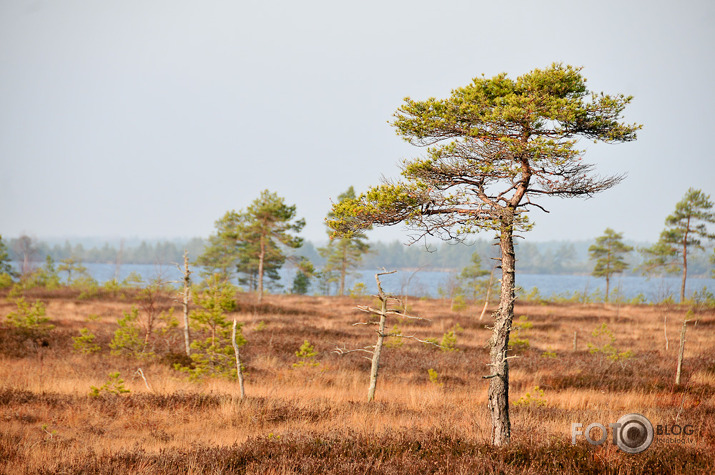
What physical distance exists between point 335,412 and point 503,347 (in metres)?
4.23

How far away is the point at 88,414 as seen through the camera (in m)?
8.55

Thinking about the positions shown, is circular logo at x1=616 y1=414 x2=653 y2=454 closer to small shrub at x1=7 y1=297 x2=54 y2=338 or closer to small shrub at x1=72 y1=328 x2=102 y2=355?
small shrub at x1=72 y1=328 x2=102 y2=355

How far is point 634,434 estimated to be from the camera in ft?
21.4

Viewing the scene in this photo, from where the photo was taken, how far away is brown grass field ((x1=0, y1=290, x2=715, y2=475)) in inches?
217

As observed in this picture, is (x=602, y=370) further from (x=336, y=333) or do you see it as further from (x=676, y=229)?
(x=676, y=229)

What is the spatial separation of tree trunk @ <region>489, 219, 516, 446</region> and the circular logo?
1615mm

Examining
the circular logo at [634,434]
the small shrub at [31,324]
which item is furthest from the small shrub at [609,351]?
the small shrub at [31,324]

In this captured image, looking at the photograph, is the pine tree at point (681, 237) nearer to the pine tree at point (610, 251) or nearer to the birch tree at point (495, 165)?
the pine tree at point (610, 251)

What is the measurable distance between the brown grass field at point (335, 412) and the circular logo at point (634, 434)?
0.14 m

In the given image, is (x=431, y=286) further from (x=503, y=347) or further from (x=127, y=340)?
(x=503, y=347)

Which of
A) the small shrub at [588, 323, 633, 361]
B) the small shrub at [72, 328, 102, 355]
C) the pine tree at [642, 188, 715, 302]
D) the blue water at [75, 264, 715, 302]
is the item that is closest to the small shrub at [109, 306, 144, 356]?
the small shrub at [72, 328, 102, 355]

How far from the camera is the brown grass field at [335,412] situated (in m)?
5.51

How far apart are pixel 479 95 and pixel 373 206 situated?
7.31 feet

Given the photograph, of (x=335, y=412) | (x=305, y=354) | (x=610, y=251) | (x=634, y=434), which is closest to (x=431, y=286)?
(x=610, y=251)
